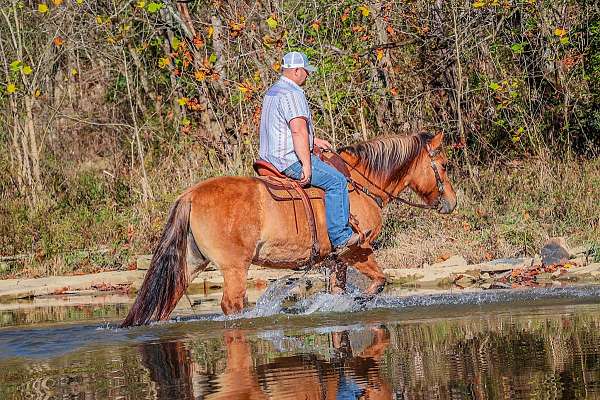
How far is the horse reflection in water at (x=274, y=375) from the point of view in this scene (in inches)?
254

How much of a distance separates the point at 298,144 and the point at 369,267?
6.09ft

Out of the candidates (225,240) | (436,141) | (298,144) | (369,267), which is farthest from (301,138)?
(436,141)

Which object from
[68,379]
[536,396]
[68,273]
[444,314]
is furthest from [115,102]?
[536,396]

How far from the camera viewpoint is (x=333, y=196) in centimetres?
1062

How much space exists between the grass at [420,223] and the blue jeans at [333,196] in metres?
3.52

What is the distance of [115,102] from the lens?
21391mm

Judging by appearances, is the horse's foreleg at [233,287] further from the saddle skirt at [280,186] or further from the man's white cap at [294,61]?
the man's white cap at [294,61]

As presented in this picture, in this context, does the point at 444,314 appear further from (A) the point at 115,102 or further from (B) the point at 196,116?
(A) the point at 115,102

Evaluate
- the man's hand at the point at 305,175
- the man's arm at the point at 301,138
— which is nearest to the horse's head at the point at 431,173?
the man's hand at the point at 305,175

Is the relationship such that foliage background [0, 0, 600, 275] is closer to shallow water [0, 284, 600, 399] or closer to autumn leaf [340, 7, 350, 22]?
autumn leaf [340, 7, 350, 22]

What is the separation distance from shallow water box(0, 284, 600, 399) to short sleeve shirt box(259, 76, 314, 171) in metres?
1.41

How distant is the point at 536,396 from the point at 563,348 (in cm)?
175

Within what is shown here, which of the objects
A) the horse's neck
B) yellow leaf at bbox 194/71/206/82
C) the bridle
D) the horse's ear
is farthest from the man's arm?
yellow leaf at bbox 194/71/206/82

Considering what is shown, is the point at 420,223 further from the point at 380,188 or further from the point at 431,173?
the point at 380,188
